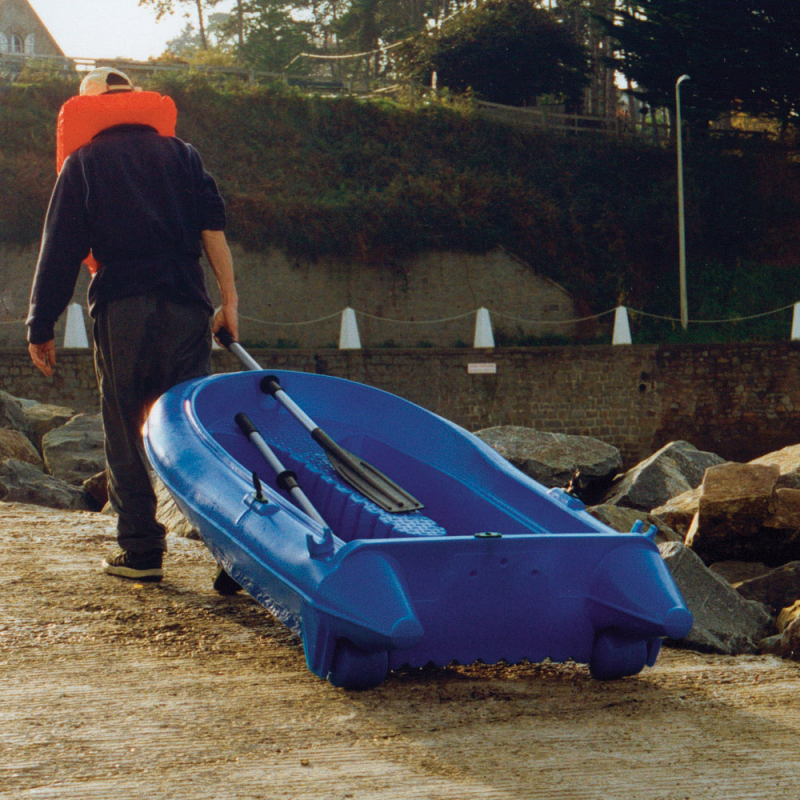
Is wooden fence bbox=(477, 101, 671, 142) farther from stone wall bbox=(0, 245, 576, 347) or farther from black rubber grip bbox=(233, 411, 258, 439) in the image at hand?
black rubber grip bbox=(233, 411, 258, 439)

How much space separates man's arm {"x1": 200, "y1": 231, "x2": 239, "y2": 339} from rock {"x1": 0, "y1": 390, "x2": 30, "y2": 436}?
5.82 metres

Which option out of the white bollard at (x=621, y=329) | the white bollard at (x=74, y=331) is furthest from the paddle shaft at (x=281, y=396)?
the white bollard at (x=621, y=329)

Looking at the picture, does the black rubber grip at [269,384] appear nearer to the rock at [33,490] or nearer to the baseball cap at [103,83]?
the baseball cap at [103,83]

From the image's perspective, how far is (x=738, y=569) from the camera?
4.89 m

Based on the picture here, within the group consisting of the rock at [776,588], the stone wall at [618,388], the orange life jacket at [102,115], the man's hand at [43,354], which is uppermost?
the orange life jacket at [102,115]

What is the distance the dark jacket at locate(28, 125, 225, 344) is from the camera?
3662mm

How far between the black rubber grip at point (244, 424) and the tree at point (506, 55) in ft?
81.8

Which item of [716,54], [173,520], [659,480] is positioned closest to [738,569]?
[659,480]

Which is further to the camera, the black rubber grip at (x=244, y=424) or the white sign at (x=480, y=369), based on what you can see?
the white sign at (x=480, y=369)

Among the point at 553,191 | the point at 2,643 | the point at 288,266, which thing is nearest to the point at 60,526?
the point at 2,643

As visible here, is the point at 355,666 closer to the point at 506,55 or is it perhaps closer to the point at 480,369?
the point at 480,369

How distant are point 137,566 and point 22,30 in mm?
37894

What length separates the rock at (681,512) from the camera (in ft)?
18.1

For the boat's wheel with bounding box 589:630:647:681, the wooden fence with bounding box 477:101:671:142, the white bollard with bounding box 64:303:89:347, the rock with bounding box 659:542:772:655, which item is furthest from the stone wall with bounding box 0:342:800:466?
the boat's wheel with bounding box 589:630:647:681
